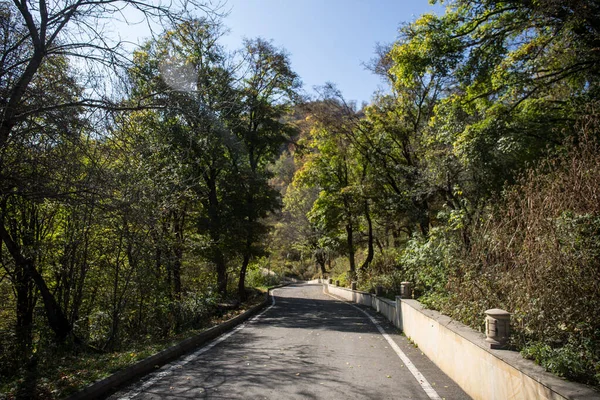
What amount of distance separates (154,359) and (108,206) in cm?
294

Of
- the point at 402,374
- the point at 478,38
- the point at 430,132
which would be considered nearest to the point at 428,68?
the point at 478,38

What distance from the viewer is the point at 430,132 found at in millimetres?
17000

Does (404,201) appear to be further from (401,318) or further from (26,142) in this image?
(26,142)

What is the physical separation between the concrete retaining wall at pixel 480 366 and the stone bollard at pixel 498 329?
0.37 feet

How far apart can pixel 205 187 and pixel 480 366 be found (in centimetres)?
1591

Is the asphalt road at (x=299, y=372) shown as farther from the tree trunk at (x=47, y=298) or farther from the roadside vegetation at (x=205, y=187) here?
the tree trunk at (x=47, y=298)

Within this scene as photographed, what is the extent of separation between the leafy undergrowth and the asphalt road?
1.68 feet

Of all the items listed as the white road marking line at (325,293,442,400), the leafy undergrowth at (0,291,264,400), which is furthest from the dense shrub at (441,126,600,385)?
the leafy undergrowth at (0,291,264,400)

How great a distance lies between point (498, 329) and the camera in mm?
5215

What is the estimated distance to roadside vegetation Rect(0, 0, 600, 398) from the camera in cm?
521

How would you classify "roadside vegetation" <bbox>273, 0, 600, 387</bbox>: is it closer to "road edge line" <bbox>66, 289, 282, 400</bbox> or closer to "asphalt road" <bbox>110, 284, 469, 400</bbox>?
"asphalt road" <bbox>110, 284, 469, 400</bbox>

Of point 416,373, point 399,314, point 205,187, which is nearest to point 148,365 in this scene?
point 416,373

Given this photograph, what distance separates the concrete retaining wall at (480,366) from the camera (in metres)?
3.79

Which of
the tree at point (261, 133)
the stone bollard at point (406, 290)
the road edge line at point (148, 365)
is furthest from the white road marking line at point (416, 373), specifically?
the tree at point (261, 133)
